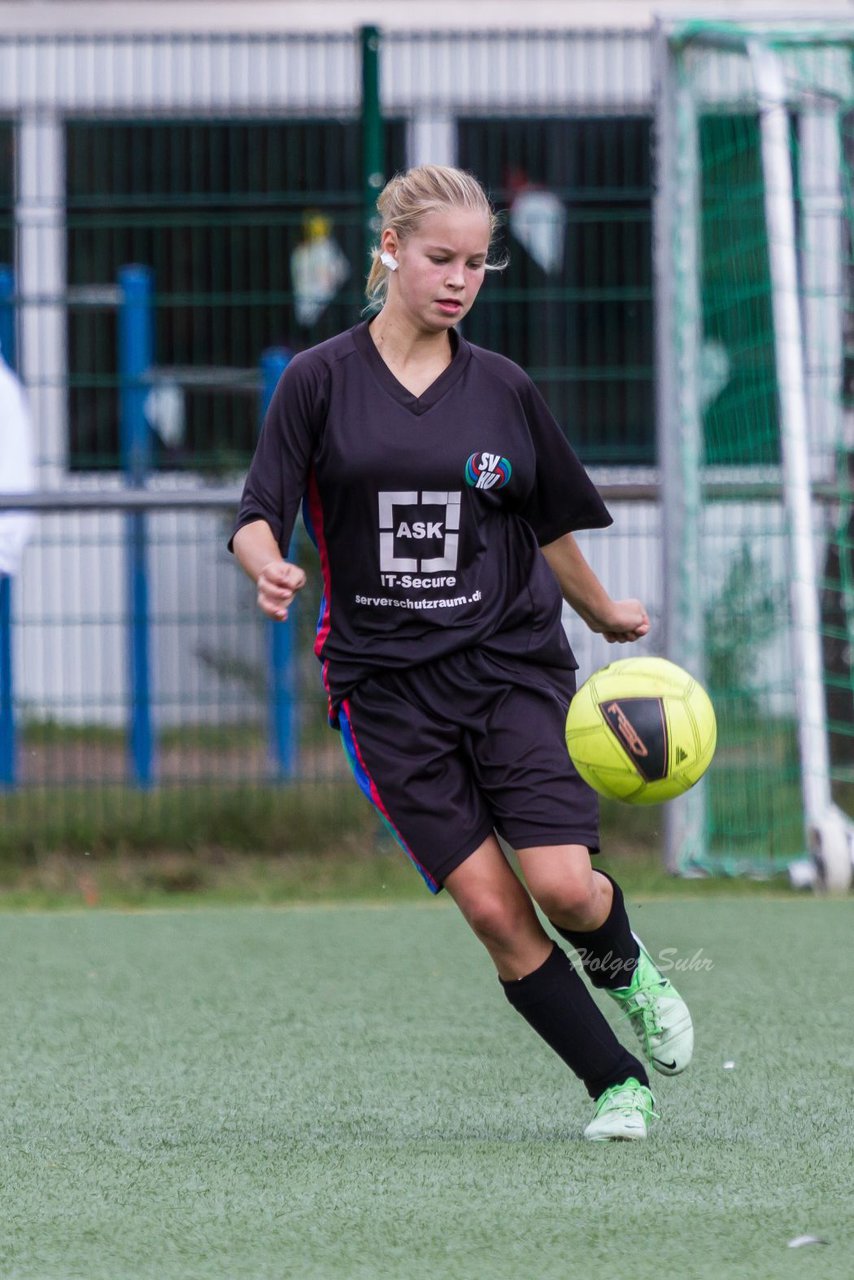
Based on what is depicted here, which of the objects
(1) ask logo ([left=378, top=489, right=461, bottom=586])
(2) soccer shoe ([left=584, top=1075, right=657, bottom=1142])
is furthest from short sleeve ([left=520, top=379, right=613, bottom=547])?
(2) soccer shoe ([left=584, top=1075, right=657, bottom=1142])

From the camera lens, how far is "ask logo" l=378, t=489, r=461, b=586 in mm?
4148

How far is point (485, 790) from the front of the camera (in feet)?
13.6

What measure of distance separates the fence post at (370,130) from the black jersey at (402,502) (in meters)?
3.72

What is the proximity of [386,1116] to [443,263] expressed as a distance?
164 centimetres

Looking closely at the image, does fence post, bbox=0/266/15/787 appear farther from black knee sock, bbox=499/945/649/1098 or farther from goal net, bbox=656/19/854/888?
black knee sock, bbox=499/945/649/1098

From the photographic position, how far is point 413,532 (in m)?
4.15

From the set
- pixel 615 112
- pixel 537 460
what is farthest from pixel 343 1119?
pixel 615 112

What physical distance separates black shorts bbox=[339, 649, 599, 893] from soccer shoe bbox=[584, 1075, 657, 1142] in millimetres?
456

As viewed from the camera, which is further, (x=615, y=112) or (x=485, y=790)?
(x=615, y=112)

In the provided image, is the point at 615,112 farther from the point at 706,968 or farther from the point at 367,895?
the point at 706,968

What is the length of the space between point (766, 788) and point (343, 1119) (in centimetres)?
395

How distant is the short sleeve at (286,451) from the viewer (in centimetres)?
414

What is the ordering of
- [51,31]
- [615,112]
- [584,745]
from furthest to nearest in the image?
1. [51,31]
2. [615,112]
3. [584,745]

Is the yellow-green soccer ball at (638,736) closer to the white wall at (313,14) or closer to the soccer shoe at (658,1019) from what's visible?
the soccer shoe at (658,1019)
